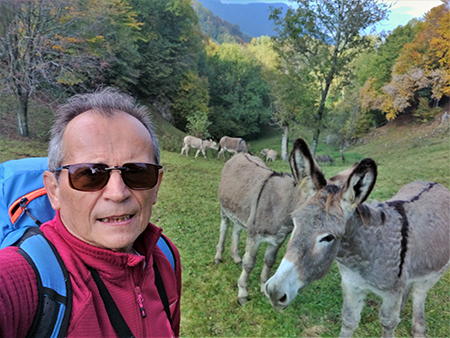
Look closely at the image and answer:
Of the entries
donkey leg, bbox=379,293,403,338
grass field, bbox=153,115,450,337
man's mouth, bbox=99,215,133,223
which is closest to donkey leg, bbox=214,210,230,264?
grass field, bbox=153,115,450,337

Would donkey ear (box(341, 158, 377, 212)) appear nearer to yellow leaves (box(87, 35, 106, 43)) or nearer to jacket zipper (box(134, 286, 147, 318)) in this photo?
jacket zipper (box(134, 286, 147, 318))

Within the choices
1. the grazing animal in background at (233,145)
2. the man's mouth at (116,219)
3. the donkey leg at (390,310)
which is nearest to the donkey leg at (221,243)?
the donkey leg at (390,310)

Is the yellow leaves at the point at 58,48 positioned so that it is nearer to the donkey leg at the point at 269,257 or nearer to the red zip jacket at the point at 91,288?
the donkey leg at the point at 269,257

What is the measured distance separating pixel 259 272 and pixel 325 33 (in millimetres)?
9589

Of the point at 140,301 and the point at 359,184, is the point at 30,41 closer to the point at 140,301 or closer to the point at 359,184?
the point at 140,301

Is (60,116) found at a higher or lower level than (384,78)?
lower

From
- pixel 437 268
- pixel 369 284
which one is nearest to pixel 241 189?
pixel 369 284

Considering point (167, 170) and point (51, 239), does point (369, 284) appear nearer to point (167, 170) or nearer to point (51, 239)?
point (51, 239)

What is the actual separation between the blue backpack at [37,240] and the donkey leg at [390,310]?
89.6 inches

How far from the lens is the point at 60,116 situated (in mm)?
1019

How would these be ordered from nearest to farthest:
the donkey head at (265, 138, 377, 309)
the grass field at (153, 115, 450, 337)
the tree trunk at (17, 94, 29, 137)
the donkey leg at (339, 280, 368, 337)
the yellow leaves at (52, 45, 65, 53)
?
the donkey head at (265, 138, 377, 309), the donkey leg at (339, 280, 368, 337), the grass field at (153, 115, 450, 337), the yellow leaves at (52, 45, 65, 53), the tree trunk at (17, 94, 29, 137)

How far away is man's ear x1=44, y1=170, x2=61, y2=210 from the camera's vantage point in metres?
1.02

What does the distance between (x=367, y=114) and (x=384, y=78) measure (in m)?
1.79

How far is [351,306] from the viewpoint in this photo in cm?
263
